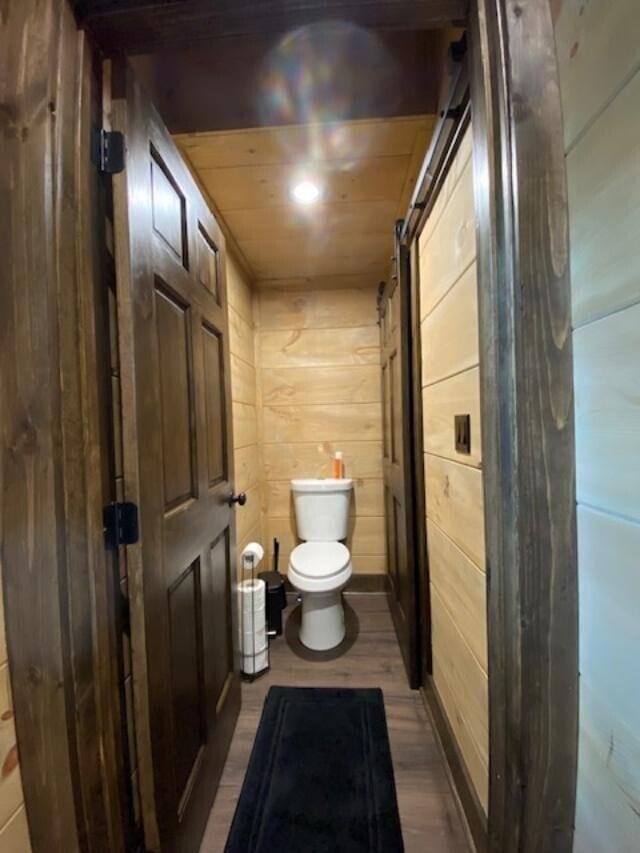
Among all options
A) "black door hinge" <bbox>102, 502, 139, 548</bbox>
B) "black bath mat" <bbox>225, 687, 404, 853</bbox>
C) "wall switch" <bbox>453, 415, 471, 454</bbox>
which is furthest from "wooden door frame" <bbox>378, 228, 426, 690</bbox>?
"black door hinge" <bbox>102, 502, 139, 548</bbox>

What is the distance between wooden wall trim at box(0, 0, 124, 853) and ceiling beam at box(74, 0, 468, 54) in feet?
0.26

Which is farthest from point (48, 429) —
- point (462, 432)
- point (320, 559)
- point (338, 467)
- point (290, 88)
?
point (338, 467)

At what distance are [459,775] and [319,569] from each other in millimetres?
918

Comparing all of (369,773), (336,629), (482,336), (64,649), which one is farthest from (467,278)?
(336,629)

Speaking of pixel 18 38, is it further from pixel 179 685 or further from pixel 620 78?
pixel 179 685

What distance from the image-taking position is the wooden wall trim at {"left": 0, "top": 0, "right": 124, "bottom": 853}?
26.2 inches

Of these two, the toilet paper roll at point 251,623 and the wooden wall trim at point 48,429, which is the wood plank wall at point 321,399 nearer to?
the toilet paper roll at point 251,623

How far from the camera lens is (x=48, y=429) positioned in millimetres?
678

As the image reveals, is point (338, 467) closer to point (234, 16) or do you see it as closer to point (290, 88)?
point (290, 88)

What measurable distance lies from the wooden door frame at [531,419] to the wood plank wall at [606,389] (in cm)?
2

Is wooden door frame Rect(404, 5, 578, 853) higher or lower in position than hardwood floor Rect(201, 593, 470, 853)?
higher

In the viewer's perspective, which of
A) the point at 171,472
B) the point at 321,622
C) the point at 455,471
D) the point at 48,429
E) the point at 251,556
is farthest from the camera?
the point at 321,622

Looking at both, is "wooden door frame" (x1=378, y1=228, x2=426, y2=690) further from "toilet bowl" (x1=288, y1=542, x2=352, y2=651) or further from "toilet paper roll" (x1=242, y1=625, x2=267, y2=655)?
"toilet paper roll" (x1=242, y1=625, x2=267, y2=655)

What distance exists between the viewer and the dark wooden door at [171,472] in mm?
827
